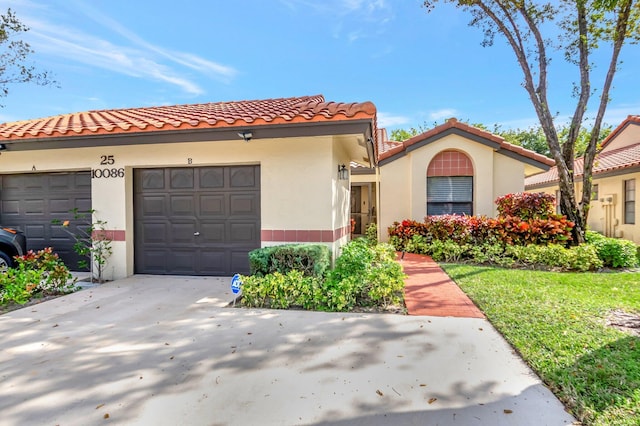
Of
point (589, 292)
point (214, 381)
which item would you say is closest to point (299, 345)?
point (214, 381)

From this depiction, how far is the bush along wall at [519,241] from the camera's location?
8.16 meters

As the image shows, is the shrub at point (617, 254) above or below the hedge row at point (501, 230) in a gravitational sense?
below

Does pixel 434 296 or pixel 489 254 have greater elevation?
pixel 489 254

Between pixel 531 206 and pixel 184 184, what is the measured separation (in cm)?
956

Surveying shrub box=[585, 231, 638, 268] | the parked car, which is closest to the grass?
shrub box=[585, 231, 638, 268]

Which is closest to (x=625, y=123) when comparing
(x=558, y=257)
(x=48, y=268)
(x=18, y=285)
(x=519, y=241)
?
(x=519, y=241)

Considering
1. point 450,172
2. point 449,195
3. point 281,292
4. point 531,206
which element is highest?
point 450,172

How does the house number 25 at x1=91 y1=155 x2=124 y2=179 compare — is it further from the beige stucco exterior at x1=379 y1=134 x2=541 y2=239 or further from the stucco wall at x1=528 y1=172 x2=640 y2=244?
the stucco wall at x1=528 y1=172 x2=640 y2=244

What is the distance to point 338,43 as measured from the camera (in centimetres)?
1338

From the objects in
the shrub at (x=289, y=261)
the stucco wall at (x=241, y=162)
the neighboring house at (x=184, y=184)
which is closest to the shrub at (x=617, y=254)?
the neighboring house at (x=184, y=184)

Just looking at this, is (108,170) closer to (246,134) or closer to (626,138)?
(246,134)

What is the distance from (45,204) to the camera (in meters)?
7.95

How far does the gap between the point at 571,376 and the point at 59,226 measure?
32.0 ft

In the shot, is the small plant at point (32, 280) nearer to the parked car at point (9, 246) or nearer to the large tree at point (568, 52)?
the parked car at point (9, 246)
